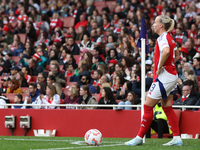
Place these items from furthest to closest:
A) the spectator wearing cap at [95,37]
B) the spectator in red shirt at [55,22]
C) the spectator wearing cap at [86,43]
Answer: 1. the spectator in red shirt at [55,22]
2. the spectator wearing cap at [95,37]
3. the spectator wearing cap at [86,43]

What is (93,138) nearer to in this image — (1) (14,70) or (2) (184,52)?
(2) (184,52)

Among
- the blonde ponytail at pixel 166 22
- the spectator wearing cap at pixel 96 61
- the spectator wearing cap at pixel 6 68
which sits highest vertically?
the blonde ponytail at pixel 166 22

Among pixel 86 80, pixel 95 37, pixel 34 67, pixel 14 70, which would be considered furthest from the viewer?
pixel 95 37

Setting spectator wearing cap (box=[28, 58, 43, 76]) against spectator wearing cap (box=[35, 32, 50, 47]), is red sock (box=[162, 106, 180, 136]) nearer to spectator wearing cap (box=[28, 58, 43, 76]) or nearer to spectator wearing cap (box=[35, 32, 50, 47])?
spectator wearing cap (box=[28, 58, 43, 76])

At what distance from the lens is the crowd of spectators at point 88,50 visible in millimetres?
11141

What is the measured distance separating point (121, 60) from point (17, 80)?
350cm

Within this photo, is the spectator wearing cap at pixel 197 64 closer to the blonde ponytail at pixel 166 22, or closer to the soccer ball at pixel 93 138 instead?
the blonde ponytail at pixel 166 22

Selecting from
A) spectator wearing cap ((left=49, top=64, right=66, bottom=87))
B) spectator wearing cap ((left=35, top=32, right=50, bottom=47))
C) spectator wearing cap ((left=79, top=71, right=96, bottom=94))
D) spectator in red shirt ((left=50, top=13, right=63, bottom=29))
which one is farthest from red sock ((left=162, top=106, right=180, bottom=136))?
spectator in red shirt ((left=50, top=13, right=63, bottom=29))

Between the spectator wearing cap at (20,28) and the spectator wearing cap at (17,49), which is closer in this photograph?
the spectator wearing cap at (17,49)

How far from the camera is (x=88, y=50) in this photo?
15.0 meters

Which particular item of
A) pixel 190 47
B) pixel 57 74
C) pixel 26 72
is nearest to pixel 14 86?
pixel 26 72

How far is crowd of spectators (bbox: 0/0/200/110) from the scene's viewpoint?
11141 mm

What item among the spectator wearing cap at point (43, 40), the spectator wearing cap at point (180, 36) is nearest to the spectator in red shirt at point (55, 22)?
the spectator wearing cap at point (43, 40)

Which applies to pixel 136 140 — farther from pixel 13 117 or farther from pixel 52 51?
pixel 52 51
